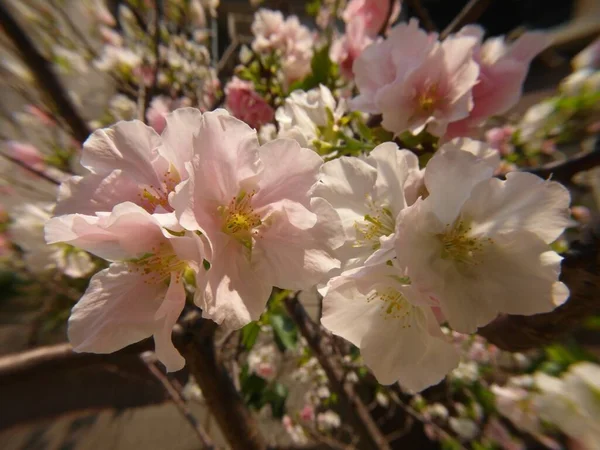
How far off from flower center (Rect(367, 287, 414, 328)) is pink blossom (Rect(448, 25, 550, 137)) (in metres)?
0.32

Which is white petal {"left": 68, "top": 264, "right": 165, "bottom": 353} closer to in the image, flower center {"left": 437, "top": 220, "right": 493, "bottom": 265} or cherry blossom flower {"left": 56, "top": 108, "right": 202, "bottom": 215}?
cherry blossom flower {"left": 56, "top": 108, "right": 202, "bottom": 215}

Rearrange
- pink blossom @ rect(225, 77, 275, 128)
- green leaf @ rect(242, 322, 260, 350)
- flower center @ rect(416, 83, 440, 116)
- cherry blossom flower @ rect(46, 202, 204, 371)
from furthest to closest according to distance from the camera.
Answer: pink blossom @ rect(225, 77, 275, 128)
green leaf @ rect(242, 322, 260, 350)
flower center @ rect(416, 83, 440, 116)
cherry blossom flower @ rect(46, 202, 204, 371)

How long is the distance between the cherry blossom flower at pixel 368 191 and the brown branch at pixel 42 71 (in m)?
0.84

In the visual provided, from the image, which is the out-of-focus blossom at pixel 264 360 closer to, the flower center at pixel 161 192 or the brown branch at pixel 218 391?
the brown branch at pixel 218 391

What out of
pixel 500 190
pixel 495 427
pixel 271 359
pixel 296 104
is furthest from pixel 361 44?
pixel 495 427

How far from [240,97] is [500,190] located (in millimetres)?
637

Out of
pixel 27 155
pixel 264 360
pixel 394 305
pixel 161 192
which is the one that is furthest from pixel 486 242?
pixel 264 360

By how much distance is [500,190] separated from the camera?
1.21 feet

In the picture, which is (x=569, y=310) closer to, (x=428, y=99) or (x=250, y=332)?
(x=428, y=99)

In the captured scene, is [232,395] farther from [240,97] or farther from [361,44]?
[361,44]

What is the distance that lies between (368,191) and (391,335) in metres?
0.20

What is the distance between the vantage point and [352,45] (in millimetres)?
743

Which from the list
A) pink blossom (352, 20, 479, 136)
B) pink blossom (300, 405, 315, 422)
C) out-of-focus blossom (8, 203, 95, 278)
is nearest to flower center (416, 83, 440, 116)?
pink blossom (352, 20, 479, 136)

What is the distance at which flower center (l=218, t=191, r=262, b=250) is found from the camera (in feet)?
1.27
